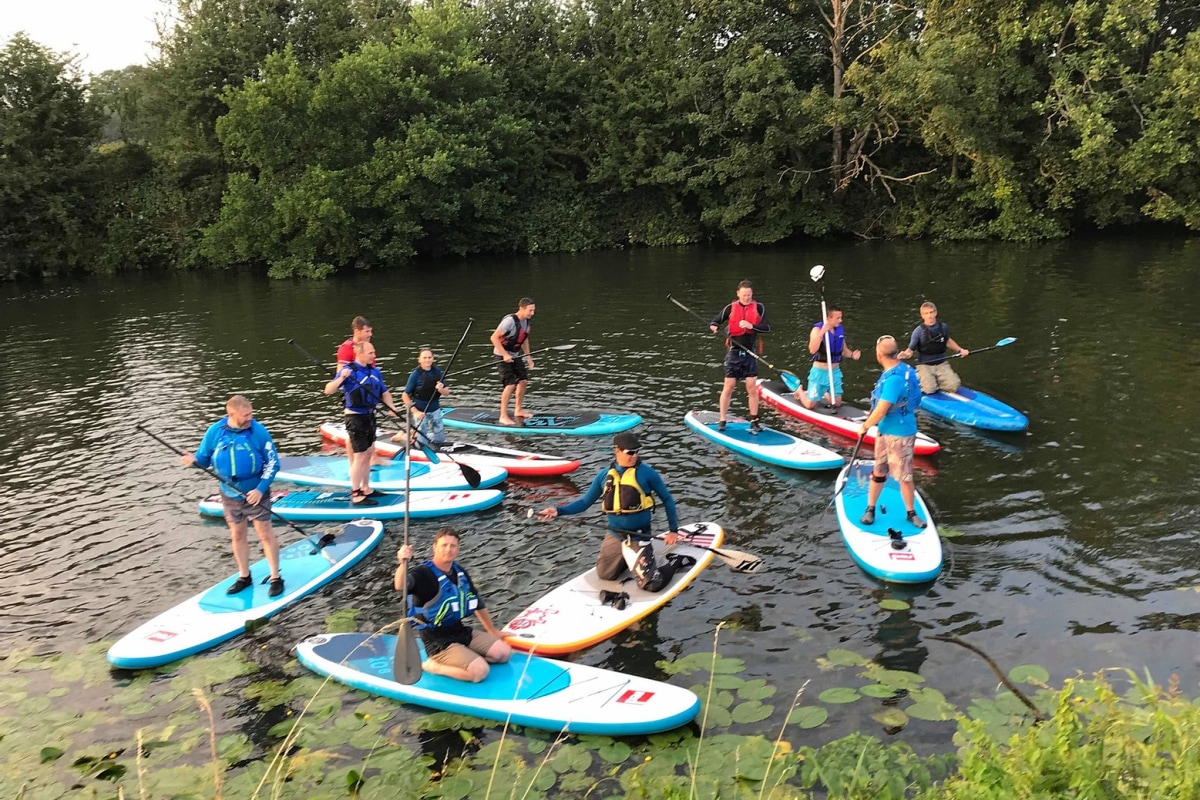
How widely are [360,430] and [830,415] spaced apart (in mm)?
7611

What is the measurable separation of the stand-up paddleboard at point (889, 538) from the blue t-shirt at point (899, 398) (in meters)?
1.08

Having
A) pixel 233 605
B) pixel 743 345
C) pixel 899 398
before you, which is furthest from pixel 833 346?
pixel 233 605

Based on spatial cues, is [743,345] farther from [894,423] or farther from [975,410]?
[894,423]

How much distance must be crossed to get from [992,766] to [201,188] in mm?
47387

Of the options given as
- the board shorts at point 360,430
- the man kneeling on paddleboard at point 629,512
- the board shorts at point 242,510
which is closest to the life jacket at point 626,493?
the man kneeling on paddleboard at point 629,512

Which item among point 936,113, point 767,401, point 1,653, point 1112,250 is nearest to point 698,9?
point 936,113

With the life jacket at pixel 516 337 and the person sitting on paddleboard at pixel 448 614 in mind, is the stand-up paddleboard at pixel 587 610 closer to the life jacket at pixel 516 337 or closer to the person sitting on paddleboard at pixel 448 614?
the person sitting on paddleboard at pixel 448 614

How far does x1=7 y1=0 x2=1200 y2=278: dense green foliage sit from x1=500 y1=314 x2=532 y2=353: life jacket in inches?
960

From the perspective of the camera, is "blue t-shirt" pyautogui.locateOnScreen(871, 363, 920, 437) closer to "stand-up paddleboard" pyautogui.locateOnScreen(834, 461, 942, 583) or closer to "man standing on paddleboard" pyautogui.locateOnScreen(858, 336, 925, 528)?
"man standing on paddleboard" pyautogui.locateOnScreen(858, 336, 925, 528)

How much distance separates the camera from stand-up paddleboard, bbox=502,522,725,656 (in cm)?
781

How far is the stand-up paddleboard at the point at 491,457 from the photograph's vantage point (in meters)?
12.4

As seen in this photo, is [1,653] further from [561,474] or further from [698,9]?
[698,9]

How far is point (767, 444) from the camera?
1261 centimetres

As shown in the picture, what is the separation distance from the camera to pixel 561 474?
1251 cm
